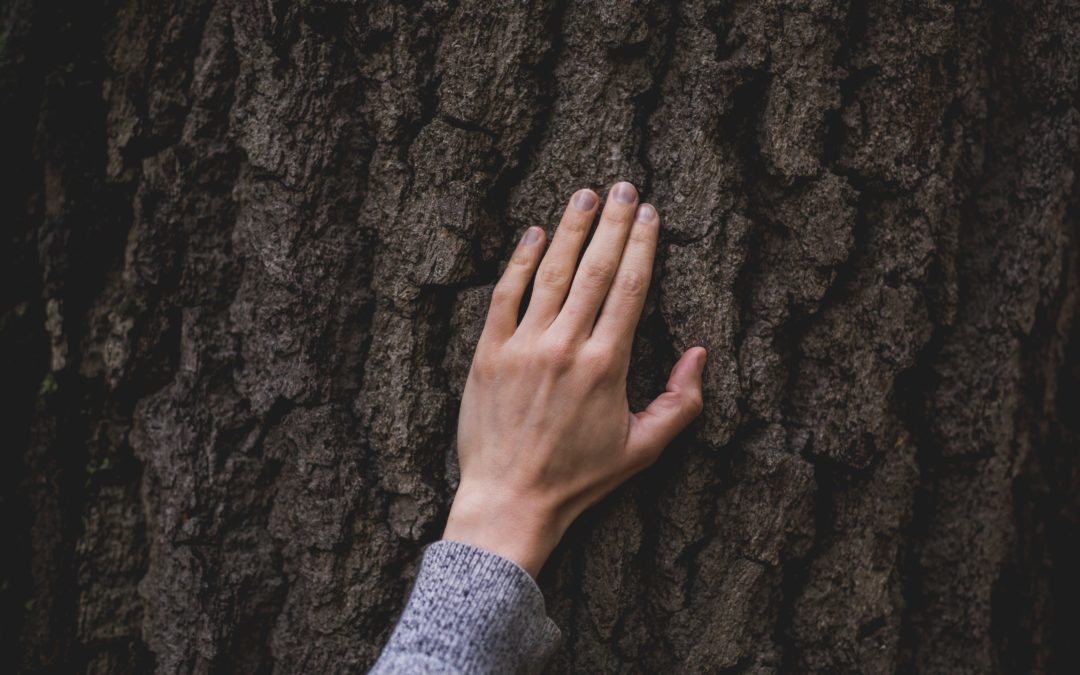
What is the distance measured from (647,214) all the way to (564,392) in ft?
1.22

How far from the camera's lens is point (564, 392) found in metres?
1.26

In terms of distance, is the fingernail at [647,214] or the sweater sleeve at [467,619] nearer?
the sweater sleeve at [467,619]

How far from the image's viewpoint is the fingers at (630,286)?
1272mm

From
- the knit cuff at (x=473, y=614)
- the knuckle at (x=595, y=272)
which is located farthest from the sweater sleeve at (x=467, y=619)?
the knuckle at (x=595, y=272)

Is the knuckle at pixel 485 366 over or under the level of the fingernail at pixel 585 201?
under

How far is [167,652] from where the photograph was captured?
4.71ft

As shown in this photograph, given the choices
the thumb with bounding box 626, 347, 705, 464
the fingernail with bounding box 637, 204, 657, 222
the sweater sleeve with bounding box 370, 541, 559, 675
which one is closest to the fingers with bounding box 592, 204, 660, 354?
the fingernail with bounding box 637, 204, 657, 222

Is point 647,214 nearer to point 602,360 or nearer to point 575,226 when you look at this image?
point 575,226

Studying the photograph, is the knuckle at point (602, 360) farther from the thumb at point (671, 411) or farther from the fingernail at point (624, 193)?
the fingernail at point (624, 193)

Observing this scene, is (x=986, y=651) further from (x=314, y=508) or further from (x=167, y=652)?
(x=167, y=652)

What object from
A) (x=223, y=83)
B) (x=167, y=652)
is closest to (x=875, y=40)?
(x=223, y=83)

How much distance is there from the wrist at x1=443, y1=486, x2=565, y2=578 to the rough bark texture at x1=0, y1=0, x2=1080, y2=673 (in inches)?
5.2

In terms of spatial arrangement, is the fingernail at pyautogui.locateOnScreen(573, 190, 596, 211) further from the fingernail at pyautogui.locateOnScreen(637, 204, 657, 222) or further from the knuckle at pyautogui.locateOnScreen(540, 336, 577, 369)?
the knuckle at pyautogui.locateOnScreen(540, 336, 577, 369)

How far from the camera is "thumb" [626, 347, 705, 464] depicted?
50.1 inches
